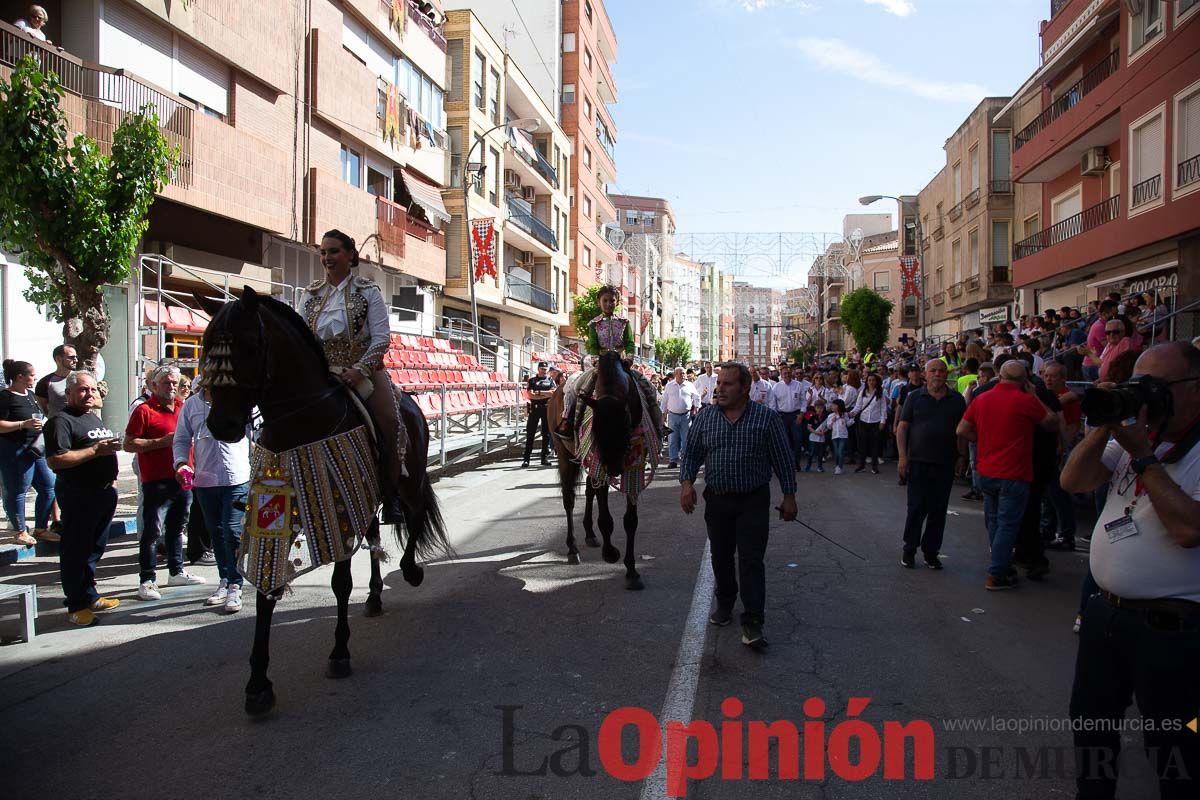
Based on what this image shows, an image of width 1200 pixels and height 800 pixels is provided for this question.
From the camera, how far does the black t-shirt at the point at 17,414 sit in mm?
8242

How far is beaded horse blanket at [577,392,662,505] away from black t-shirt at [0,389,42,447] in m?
5.98

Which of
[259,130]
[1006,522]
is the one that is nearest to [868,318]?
[259,130]

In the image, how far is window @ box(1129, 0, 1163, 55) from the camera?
16875 mm

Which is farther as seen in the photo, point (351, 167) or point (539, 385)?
point (351, 167)

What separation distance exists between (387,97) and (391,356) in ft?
37.7

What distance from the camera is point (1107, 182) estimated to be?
20750mm

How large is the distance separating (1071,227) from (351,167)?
20337 millimetres

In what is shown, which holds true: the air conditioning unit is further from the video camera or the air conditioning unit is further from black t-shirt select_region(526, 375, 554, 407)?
the video camera

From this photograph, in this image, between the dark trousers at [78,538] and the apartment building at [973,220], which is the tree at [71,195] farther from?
the apartment building at [973,220]

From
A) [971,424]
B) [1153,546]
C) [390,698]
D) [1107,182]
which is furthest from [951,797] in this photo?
[1107,182]

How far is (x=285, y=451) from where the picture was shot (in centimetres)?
446

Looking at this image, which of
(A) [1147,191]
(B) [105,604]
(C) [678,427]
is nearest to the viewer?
(B) [105,604]

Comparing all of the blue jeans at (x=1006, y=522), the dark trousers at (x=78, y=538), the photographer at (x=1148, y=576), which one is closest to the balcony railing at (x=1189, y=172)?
the blue jeans at (x=1006, y=522)

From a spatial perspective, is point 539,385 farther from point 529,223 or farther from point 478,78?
point 529,223
